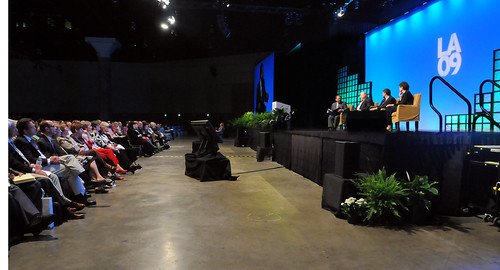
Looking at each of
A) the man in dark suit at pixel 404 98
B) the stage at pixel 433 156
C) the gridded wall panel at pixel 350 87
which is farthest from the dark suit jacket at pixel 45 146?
the gridded wall panel at pixel 350 87

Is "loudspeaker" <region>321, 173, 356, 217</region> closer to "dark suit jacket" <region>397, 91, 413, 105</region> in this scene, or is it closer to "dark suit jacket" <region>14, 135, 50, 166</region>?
"dark suit jacket" <region>14, 135, 50, 166</region>

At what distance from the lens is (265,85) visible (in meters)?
17.6

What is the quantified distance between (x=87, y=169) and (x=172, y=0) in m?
7.69

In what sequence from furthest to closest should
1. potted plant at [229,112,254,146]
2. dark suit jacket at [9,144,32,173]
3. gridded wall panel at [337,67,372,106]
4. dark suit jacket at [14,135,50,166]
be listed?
1. potted plant at [229,112,254,146]
2. gridded wall panel at [337,67,372,106]
3. dark suit jacket at [14,135,50,166]
4. dark suit jacket at [9,144,32,173]

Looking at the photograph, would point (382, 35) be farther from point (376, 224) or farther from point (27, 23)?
point (27, 23)

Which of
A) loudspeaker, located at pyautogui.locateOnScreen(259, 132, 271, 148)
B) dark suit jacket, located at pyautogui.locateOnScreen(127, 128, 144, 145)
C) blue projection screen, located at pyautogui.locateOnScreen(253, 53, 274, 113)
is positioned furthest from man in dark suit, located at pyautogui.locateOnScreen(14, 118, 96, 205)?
blue projection screen, located at pyautogui.locateOnScreen(253, 53, 274, 113)

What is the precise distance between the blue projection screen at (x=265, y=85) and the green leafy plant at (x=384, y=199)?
12.5 meters

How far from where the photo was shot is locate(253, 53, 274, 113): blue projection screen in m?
16.2

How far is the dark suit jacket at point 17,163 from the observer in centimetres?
355

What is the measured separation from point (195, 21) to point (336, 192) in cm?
1195

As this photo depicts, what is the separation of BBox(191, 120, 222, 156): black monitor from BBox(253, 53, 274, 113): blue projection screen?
31.3 ft

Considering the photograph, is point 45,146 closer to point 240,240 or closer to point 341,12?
point 240,240

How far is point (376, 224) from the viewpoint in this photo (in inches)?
146

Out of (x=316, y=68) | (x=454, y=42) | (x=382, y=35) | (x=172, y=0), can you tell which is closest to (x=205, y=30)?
(x=172, y=0)
